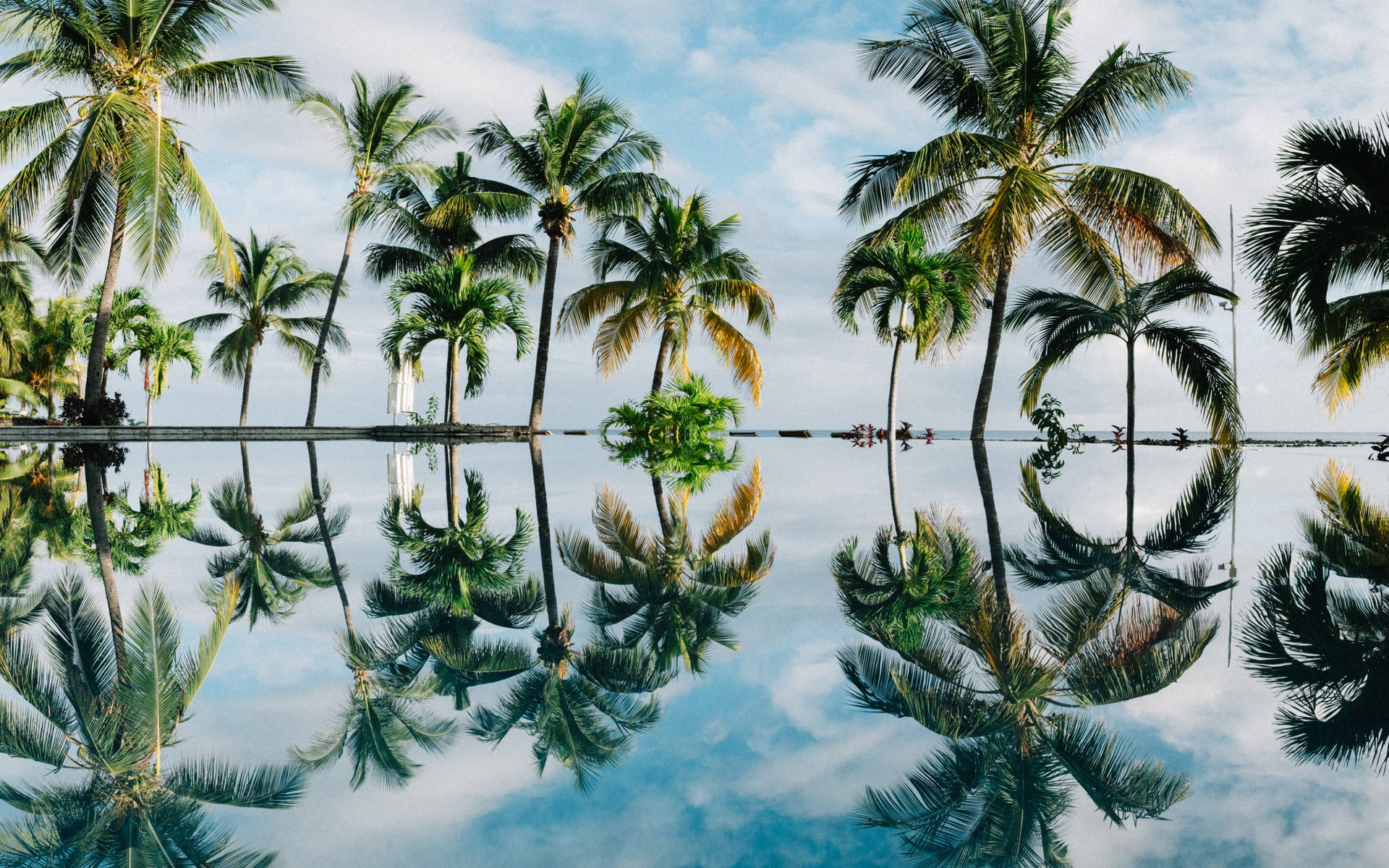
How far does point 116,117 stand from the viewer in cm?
1575

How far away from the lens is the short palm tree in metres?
14.8

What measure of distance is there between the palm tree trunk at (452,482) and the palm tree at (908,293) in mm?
7757

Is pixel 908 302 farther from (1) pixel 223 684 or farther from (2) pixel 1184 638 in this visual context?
(1) pixel 223 684

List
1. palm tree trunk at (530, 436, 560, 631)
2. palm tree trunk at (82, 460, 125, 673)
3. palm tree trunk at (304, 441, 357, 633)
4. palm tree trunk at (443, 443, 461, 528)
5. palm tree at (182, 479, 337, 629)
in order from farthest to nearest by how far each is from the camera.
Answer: palm tree trunk at (443, 443, 461, 528) < palm tree at (182, 479, 337, 629) < palm tree trunk at (530, 436, 560, 631) < palm tree trunk at (304, 441, 357, 633) < palm tree trunk at (82, 460, 125, 673)

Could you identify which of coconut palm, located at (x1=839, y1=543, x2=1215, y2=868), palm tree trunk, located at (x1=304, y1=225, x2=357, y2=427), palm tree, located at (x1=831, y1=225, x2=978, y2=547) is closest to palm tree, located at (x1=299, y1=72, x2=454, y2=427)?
palm tree trunk, located at (x1=304, y1=225, x2=357, y2=427)

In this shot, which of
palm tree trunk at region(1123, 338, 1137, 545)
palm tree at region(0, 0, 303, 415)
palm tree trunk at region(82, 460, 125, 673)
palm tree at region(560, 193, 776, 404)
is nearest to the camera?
Result: palm tree trunk at region(82, 460, 125, 673)

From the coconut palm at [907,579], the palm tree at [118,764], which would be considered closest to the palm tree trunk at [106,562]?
the palm tree at [118,764]

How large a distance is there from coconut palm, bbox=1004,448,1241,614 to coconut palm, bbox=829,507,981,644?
0.98 ft

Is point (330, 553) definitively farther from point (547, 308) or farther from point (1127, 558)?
point (547, 308)

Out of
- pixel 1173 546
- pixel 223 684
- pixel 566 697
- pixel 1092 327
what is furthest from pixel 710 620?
pixel 1092 327

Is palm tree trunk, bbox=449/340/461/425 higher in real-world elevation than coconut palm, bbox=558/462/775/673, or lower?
higher

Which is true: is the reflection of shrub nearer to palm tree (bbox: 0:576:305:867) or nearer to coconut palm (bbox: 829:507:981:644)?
coconut palm (bbox: 829:507:981:644)

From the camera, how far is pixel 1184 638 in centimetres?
296

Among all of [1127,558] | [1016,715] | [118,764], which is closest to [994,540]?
[1127,558]
